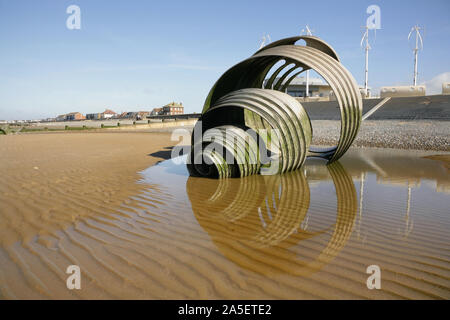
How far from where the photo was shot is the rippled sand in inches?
107

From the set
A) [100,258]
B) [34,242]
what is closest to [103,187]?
[34,242]

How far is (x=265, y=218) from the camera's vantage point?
4676 millimetres

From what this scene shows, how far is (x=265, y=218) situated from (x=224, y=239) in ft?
3.54

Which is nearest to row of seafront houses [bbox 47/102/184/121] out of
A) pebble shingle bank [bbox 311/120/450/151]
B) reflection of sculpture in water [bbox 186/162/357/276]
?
pebble shingle bank [bbox 311/120/450/151]

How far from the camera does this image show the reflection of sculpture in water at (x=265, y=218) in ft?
10.7

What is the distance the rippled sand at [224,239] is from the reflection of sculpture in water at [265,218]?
0.8 inches

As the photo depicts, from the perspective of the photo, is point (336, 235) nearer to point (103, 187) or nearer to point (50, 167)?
point (103, 187)

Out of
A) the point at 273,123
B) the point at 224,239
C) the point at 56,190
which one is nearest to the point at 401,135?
the point at 273,123

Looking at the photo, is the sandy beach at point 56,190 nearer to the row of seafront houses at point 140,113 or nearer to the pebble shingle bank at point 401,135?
the pebble shingle bank at point 401,135

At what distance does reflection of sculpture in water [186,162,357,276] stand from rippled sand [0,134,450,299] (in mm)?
21

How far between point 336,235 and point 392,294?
1.35 m

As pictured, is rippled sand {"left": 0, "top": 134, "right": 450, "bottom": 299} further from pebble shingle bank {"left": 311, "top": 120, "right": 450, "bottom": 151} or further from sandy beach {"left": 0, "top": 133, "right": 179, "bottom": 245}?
pebble shingle bank {"left": 311, "top": 120, "right": 450, "bottom": 151}

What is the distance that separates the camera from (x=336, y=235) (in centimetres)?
394

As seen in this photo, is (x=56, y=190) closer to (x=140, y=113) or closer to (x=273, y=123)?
(x=273, y=123)
